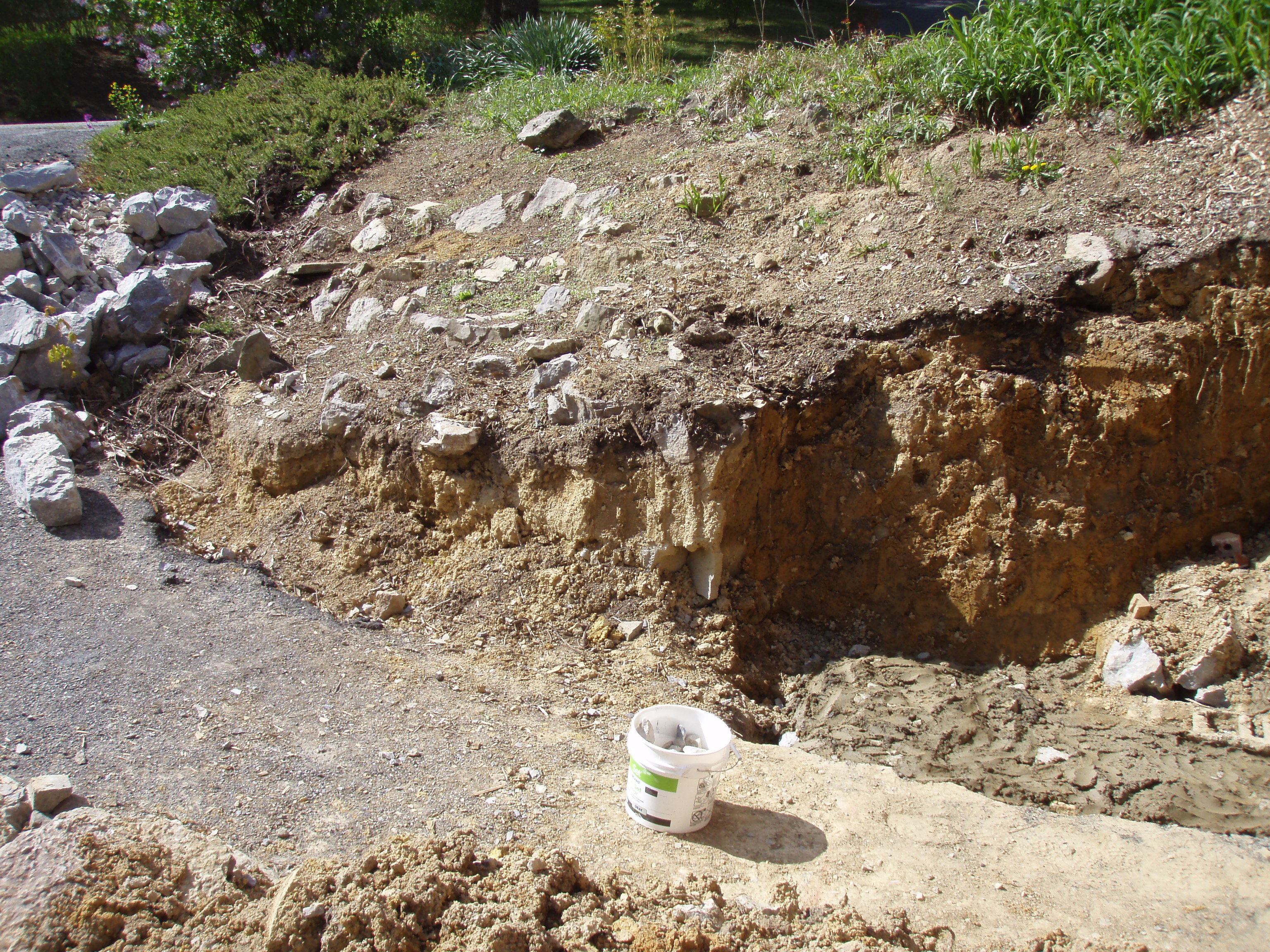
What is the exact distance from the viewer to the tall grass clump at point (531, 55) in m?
8.37

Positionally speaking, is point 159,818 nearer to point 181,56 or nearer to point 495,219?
point 495,219

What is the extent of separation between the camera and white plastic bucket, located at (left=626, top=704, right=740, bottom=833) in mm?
2566

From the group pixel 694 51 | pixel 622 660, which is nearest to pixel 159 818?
pixel 622 660

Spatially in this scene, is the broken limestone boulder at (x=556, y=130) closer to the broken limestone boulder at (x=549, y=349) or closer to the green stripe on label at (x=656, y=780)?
the broken limestone boulder at (x=549, y=349)

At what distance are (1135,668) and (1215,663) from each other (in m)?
0.30

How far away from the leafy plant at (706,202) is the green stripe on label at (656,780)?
12.2 ft

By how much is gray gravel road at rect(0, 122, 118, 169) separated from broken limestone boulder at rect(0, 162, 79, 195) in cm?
104

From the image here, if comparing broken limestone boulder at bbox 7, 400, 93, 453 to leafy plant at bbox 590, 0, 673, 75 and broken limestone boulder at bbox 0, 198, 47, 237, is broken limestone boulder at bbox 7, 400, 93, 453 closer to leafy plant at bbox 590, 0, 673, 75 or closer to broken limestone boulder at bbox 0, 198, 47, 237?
broken limestone boulder at bbox 0, 198, 47, 237

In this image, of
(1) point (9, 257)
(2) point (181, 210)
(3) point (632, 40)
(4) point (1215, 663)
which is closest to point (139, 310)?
(1) point (9, 257)

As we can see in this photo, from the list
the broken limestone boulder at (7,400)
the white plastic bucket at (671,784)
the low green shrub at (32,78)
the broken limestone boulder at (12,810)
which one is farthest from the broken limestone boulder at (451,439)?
the low green shrub at (32,78)

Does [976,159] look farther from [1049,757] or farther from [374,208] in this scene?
[374,208]

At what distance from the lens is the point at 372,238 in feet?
20.7

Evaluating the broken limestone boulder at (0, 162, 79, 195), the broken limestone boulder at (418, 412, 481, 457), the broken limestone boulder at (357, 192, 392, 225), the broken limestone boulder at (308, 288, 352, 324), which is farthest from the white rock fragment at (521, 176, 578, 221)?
the broken limestone boulder at (0, 162, 79, 195)

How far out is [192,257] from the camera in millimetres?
6355
